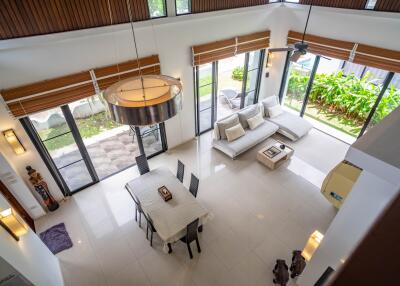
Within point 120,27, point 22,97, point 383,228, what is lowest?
point 22,97

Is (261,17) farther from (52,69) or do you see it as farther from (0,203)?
(0,203)

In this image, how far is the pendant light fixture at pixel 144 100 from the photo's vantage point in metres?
1.86

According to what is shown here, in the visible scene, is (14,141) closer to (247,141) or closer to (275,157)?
(247,141)

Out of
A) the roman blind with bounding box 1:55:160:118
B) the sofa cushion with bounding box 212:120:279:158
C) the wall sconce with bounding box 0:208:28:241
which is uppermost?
the roman blind with bounding box 1:55:160:118

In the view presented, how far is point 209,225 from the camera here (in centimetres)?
444

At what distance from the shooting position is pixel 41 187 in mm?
4438

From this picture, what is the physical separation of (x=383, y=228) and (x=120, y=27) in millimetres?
4625

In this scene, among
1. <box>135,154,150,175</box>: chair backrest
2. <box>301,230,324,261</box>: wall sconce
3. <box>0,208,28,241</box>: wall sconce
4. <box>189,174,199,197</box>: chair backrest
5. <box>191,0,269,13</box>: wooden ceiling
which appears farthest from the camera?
<box>191,0,269,13</box>: wooden ceiling

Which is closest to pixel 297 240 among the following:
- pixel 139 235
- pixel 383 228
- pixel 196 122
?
pixel 139 235

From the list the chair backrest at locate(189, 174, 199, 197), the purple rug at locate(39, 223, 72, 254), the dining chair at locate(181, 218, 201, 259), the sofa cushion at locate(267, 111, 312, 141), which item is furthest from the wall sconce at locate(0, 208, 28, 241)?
the sofa cushion at locate(267, 111, 312, 141)

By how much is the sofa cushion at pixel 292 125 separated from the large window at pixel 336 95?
63 centimetres

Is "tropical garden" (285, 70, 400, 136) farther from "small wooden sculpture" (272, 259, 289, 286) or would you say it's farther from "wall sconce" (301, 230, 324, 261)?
"small wooden sculpture" (272, 259, 289, 286)

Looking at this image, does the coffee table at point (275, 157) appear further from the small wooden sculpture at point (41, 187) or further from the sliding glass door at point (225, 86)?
the small wooden sculpture at point (41, 187)

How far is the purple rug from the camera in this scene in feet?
13.7
